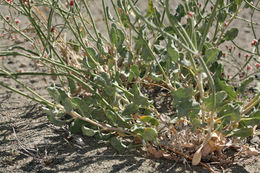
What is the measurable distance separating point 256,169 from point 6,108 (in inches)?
57.1

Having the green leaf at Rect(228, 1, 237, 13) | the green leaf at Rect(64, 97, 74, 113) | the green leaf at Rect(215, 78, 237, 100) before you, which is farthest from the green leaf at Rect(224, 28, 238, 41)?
the green leaf at Rect(64, 97, 74, 113)

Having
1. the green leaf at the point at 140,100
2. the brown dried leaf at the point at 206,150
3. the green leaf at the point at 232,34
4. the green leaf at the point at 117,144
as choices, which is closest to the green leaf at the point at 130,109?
the green leaf at the point at 140,100

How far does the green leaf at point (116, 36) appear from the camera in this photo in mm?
1722

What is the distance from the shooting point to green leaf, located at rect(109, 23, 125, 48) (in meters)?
1.72

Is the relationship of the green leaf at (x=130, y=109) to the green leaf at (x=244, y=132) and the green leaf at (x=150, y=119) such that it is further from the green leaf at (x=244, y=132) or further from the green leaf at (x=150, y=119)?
the green leaf at (x=244, y=132)

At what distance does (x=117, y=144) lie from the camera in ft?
5.42

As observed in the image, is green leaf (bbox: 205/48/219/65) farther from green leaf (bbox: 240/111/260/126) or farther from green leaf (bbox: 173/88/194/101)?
green leaf (bbox: 240/111/260/126)

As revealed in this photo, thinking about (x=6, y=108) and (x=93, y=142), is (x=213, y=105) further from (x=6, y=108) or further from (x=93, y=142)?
(x=6, y=108)

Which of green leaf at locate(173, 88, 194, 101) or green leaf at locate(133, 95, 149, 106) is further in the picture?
green leaf at locate(133, 95, 149, 106)

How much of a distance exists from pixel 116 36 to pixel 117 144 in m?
0.52

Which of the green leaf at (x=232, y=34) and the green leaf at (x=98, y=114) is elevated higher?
the green leaf at (x=232, y=34)

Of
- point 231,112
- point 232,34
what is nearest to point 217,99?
point 231,112

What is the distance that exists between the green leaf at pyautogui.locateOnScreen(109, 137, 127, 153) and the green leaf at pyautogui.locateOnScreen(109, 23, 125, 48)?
0.47 m

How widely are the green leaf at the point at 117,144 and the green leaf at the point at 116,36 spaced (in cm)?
47
